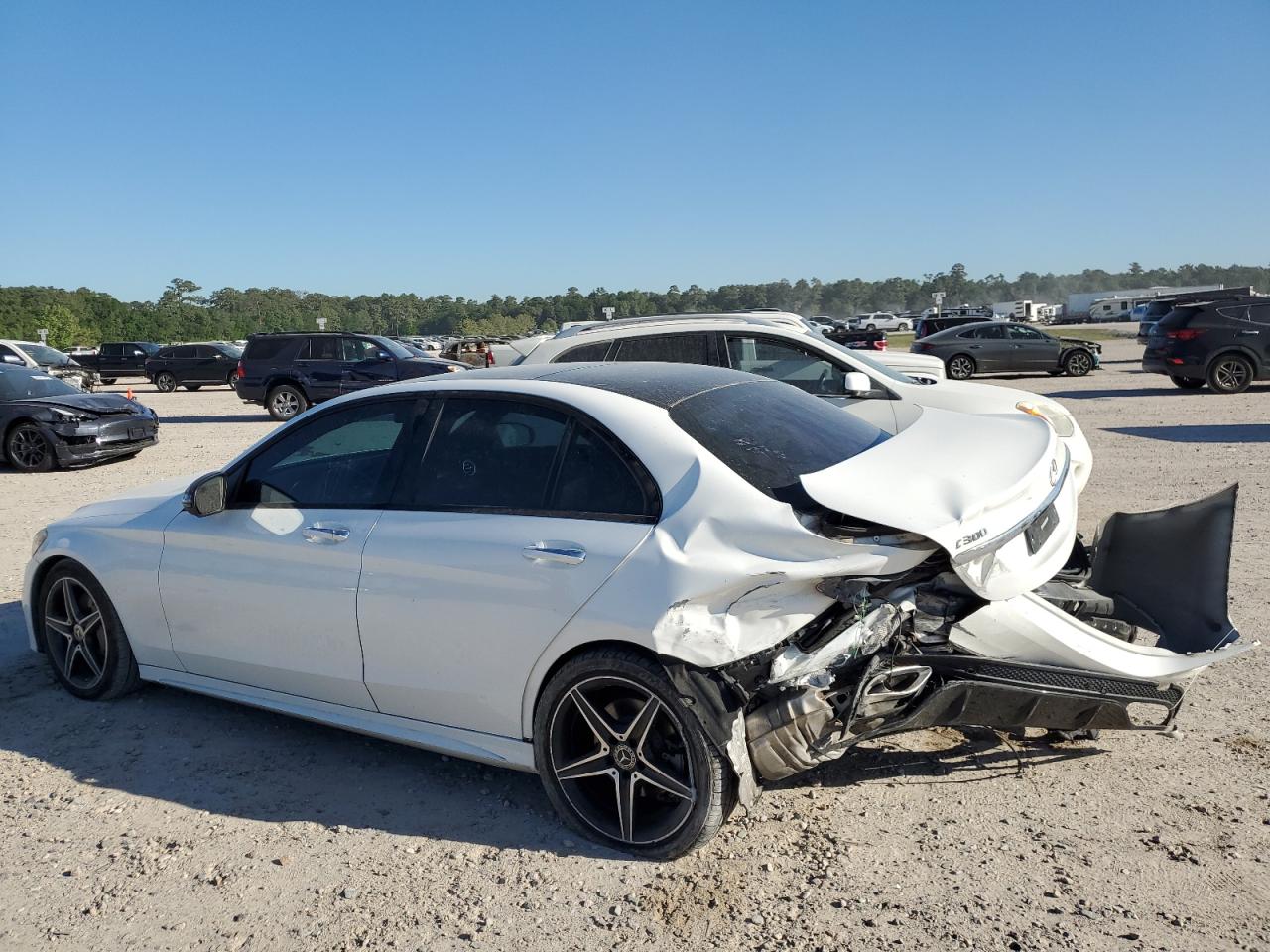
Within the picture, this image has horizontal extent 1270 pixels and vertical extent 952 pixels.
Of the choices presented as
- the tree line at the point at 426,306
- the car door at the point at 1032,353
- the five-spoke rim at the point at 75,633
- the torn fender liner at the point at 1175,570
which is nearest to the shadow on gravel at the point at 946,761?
the torn fender liner at the point at 1175,570

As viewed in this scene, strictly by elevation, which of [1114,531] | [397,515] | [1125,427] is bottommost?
[1125,427]

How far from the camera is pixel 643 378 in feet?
13.6

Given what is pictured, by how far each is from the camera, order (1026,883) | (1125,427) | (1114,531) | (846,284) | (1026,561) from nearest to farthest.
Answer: (1026,883) → (1026,561) → (1114,531) → (1125,427) → (846,284)

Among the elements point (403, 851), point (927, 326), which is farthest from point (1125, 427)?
point (927, 326)

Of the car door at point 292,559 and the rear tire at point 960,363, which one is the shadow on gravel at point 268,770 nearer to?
the car door at point 292,559

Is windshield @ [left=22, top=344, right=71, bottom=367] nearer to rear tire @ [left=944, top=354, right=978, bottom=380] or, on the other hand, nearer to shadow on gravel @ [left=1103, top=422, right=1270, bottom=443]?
rear tire @ [left=944, top=354, right=978, bottom=380]

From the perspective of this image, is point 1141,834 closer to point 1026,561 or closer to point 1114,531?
point 1026,561

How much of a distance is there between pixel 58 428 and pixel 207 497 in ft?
35.9

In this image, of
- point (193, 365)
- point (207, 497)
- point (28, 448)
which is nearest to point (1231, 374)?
point (207, 497)

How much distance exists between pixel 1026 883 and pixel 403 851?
2.08 m

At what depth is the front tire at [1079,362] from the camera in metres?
26.6

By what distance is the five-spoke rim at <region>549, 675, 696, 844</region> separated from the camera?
3355 mm

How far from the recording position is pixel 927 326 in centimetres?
3069

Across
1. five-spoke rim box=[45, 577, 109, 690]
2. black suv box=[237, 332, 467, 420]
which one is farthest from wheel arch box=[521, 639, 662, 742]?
black suv box=[237, 332, 467, 420]
